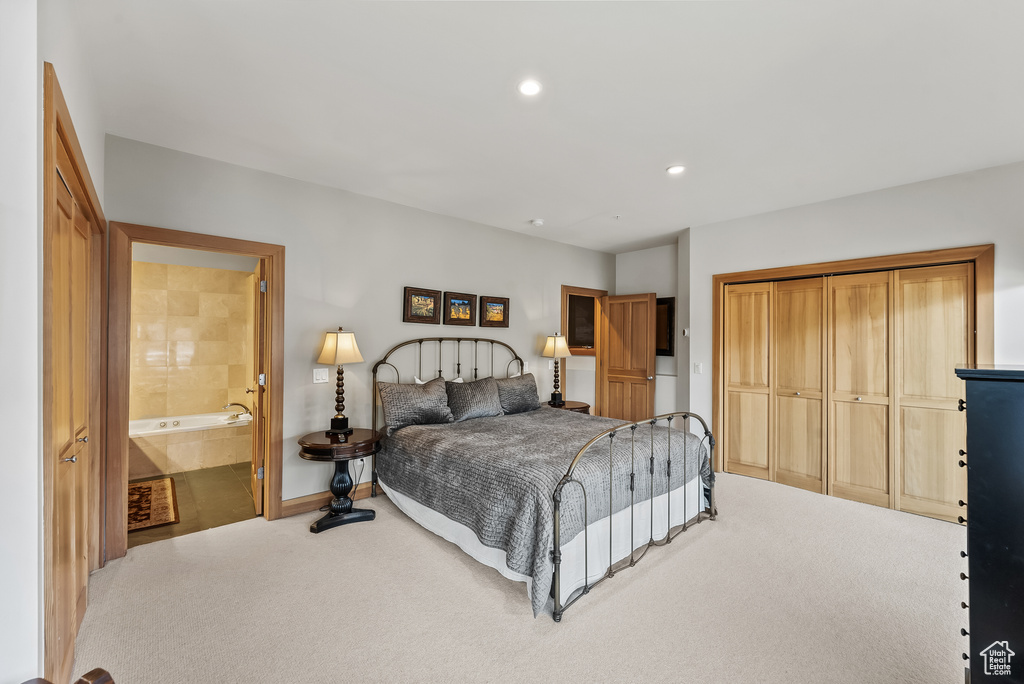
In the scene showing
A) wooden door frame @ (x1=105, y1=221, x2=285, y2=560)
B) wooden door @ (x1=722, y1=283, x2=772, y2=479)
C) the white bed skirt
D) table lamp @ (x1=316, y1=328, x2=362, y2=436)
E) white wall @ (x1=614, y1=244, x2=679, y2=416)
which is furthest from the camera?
white wall @ (x1=614, y1=244, x2=679, y2=416)

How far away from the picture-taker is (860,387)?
3.89 metres

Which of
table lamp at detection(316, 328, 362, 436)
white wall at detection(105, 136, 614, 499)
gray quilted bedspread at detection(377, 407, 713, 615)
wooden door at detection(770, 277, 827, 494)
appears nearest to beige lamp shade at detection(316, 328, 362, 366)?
table lamp at detection(316, 328, 362, 436)

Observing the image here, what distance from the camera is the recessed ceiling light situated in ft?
7.45

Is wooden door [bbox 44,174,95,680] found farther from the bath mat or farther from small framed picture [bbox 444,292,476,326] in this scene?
small framed picture [bbox 444,292,476,326]

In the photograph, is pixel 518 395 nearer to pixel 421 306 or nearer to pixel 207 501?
pixel 421 306

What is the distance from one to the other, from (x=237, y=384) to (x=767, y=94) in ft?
19.2

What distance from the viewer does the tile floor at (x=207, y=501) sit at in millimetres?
3250

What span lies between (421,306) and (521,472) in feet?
7.49

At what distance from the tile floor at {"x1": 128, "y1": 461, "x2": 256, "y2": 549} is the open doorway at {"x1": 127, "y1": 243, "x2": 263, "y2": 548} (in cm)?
1

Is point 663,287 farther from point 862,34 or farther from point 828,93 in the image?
point 862,34

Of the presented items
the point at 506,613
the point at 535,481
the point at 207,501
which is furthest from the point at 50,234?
the point at 207,501

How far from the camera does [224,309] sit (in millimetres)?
5406

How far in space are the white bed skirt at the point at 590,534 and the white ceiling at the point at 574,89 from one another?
2.16m

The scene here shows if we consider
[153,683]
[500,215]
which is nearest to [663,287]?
[500,215]
